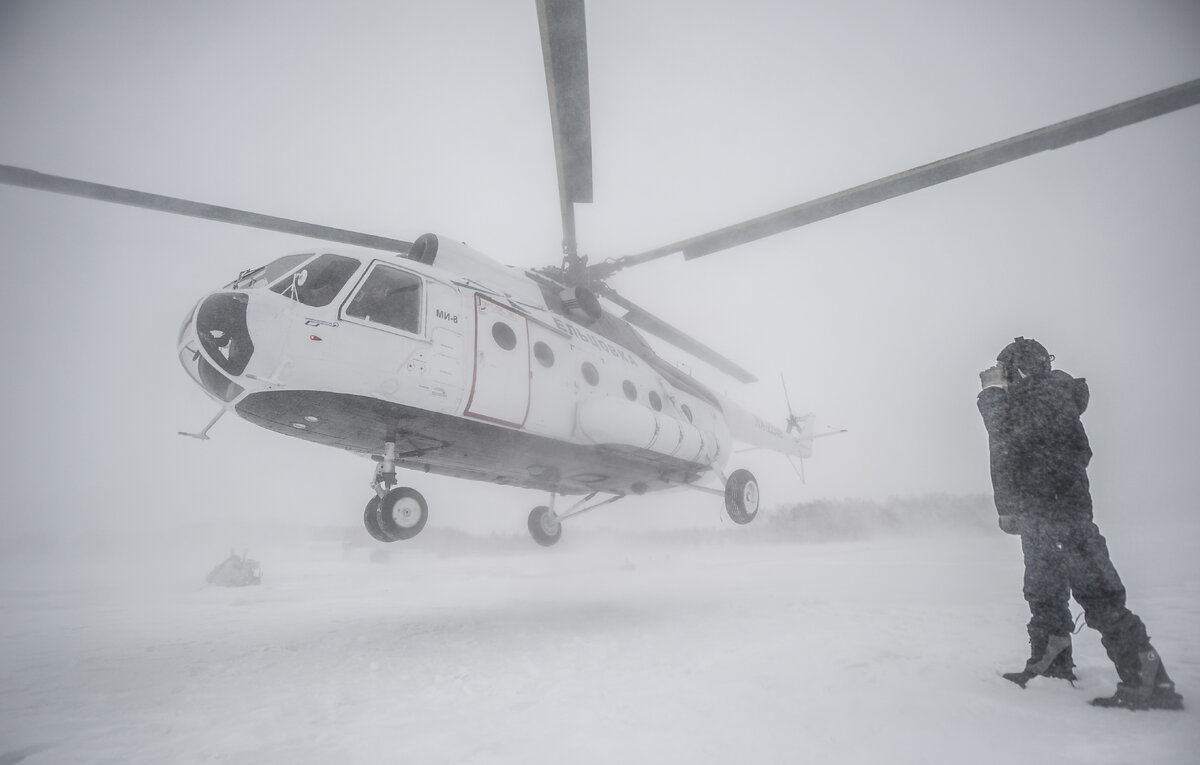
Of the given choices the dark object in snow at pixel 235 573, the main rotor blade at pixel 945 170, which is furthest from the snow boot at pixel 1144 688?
the dark object in snow at pixel 235 573

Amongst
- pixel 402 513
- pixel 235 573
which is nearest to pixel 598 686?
pixel 402 513

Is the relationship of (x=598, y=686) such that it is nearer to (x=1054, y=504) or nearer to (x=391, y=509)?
(x=391, y=509)

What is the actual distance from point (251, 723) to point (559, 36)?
17.6ft

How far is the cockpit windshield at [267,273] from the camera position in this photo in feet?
14.3

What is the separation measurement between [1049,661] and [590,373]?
494 centimetres

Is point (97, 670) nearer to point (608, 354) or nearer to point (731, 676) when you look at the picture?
point (731, 676)

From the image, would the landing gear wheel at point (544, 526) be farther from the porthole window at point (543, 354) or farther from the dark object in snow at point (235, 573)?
the dark object in snow at point (235, 573)

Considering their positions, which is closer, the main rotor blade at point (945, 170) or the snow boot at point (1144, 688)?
the snow boot at point (1144, 688)

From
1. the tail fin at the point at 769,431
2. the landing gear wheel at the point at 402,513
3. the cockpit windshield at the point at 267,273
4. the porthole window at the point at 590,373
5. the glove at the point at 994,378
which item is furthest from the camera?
the tail fin at the point at 769,431

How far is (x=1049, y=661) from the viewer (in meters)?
3.13

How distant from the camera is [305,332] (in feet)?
13.3

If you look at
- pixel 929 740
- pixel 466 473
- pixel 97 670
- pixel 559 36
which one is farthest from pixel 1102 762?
pixel 97 670

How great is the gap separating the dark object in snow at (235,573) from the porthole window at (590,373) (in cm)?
1520

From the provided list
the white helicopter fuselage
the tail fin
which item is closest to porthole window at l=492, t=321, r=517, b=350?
the white helicopter fuselage
